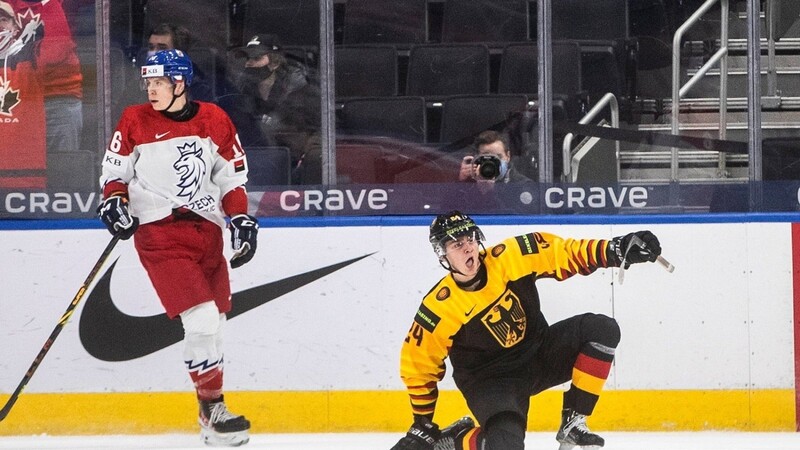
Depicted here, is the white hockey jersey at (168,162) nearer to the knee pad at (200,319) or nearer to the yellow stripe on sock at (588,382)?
the knee pad at (200,319)

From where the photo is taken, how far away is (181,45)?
4.93 meters

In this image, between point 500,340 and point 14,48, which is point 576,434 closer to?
point 500,340

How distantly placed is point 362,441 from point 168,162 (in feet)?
3.79

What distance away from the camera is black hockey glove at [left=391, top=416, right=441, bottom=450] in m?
4.06

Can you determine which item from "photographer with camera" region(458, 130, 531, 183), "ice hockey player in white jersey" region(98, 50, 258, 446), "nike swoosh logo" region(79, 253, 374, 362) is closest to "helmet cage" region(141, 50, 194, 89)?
"ice hockey player in white jersey" region(98, 50, 258, 446)

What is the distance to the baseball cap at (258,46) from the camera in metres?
4.99

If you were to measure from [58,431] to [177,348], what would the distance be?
20.5 inches

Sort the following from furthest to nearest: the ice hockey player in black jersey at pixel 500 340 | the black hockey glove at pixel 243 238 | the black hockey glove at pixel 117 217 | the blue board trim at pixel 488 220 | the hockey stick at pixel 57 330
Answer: the blue board trim at pixel 488 220
the hockey stick at pixel 57 330
the black hockey glove at pixel 243 238
the black hockey glove at pixel 117 217
the ice hockey player in black jersey at pixel 500 340

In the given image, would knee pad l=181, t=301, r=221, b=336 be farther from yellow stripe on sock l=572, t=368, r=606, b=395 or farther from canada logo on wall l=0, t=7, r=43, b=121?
yellow stripe on sock l=572, t=368, r=606, b=395

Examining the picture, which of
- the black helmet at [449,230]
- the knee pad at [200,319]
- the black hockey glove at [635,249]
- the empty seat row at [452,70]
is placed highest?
the empty seat row at [452,70]

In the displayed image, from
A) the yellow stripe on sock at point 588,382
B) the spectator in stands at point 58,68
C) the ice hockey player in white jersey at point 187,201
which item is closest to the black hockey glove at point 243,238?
the ice hockey player in white jersey at point 187,201

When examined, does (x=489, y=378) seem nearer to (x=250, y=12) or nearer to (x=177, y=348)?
(x=177, y=348)

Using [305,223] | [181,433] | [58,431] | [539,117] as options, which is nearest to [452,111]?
[539,117]

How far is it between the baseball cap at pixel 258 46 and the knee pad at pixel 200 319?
91 centimetres
